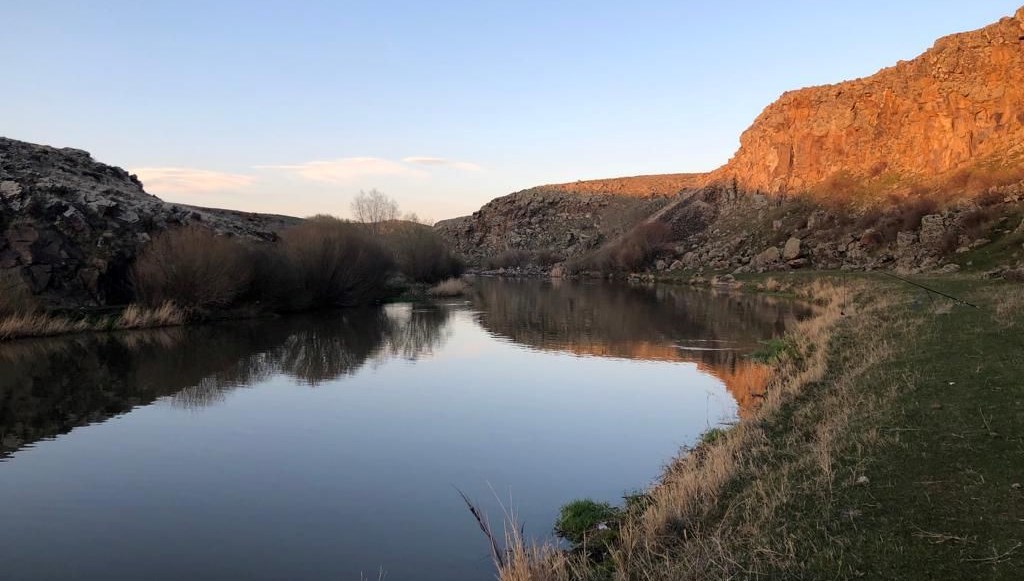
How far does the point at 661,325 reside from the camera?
27.6 metres

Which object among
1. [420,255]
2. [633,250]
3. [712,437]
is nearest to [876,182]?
[633,250]

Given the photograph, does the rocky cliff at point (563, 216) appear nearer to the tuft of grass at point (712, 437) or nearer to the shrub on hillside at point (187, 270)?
the shrub on hillside at point (187, 270)

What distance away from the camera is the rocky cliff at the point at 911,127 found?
143 ft

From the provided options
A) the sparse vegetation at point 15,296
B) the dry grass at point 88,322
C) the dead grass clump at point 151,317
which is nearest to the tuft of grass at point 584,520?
the dry grass at point 88,322

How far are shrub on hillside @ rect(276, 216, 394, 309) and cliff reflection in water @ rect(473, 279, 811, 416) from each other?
23.1ft

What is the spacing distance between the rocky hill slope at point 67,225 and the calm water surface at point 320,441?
4440 mm

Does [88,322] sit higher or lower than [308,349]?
higher

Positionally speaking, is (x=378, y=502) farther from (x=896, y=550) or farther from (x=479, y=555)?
(x=896, y=550)

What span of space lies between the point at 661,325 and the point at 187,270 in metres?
19.2

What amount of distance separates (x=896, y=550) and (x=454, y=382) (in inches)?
524

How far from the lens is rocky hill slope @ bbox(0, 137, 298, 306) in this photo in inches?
990

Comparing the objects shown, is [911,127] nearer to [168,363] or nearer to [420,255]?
[420,255]

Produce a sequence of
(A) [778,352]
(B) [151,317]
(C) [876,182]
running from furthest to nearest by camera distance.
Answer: (C) [876,182], (B) [151,317], (A) [778,352]

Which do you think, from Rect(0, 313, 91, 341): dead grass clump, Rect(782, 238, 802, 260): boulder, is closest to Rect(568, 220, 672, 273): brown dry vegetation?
Rect(782, 238, 802, 260): boulder
